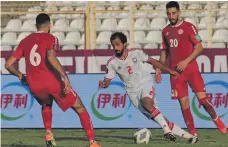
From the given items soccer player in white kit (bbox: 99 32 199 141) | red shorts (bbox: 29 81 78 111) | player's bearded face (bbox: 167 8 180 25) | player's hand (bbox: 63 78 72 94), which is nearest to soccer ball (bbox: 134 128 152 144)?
soccer player in white kit (bbox: 99 32 199 141)

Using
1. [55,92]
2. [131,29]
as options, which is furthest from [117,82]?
[55,92]

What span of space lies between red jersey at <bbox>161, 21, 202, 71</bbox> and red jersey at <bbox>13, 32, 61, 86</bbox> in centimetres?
269

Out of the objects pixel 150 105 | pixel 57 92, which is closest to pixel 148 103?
pixel 150 105

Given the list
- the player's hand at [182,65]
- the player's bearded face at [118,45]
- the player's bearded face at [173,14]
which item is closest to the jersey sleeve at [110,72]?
the player's bearded face at [118,45]

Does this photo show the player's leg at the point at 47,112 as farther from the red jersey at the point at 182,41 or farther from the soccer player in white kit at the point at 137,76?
the red jersey at the point at 182,41

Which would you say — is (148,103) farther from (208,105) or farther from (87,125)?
(87,125)

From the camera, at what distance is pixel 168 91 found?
1720 cm

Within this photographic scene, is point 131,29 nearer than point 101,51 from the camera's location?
No

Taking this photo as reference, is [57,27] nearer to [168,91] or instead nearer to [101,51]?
[101,51]

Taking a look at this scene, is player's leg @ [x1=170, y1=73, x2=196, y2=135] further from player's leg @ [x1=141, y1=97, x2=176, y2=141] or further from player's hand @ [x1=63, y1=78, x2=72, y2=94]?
player's hand @ [x1=63, y1=78, x2=72, y2=94]

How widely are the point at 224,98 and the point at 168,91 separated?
1255 millimetres

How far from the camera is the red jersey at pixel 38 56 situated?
10.7m

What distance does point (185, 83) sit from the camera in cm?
1289

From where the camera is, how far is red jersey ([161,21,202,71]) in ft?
41.3
